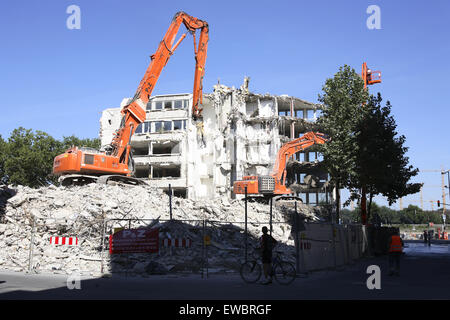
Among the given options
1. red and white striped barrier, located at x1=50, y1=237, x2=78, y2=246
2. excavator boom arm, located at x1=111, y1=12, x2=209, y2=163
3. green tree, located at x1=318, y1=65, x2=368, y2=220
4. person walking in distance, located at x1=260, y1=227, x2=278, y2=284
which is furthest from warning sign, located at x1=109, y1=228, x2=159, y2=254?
green tree, located at x1=318, y1=65, x2=368, y2=220

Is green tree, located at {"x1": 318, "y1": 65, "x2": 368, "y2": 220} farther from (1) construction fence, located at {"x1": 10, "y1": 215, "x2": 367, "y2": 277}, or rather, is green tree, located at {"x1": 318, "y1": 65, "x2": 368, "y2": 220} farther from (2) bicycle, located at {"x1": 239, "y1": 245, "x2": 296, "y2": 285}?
(2) bicycle, located at {"x1": 239, "y1": 245, "x2": 296, "y2": 285}

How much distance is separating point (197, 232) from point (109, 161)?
1086 centimetres

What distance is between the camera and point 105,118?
61.2 meters

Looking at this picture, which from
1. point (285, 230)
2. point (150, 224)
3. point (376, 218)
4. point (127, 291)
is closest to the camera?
point (127, 291)

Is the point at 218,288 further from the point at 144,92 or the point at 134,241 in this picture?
the point at 144,92

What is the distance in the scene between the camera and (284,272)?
41.3 ft

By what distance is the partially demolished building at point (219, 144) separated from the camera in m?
55.8

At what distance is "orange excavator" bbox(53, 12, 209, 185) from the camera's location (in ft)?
88.8

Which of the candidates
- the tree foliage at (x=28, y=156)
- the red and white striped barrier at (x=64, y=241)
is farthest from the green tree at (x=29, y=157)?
the red and white striped barrier at (x=64, y=241)

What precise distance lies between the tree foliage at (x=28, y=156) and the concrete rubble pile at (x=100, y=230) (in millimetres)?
29044

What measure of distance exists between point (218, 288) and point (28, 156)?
46.7 meters

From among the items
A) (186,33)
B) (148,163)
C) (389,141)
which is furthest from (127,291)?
(148,163)

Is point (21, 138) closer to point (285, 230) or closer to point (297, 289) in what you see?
point (285, 230)

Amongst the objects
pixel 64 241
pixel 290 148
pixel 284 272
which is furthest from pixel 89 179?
pixel 284 272
